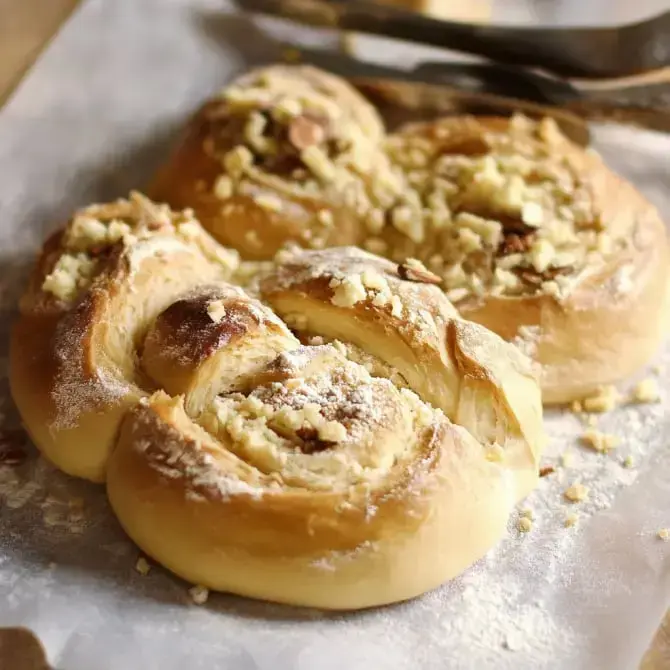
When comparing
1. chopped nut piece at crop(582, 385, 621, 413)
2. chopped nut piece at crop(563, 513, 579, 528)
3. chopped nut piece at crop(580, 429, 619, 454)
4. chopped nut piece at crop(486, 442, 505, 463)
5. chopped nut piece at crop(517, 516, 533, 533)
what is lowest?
chopped nut piece at crop(517, 516, 533, 533)

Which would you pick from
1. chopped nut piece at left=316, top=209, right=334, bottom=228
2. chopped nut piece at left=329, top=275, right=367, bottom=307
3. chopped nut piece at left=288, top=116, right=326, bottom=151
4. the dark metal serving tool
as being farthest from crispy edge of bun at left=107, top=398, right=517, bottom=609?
the dark metal serving tool

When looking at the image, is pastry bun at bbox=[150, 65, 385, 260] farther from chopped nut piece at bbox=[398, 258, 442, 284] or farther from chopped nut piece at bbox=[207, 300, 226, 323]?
Result: chopped nut piece at bbox=[207, 300, 226, 323]

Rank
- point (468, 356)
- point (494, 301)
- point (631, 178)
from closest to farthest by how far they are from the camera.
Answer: point (468, 356) → point (494, 301) → point (631, 178)

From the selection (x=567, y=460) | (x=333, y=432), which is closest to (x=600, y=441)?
(x=567, y=460)

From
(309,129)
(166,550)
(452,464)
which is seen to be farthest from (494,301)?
(166,550)

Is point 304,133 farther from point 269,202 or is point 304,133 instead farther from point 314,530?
point 314,530

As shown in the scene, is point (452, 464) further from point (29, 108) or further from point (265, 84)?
point (29, 108)
